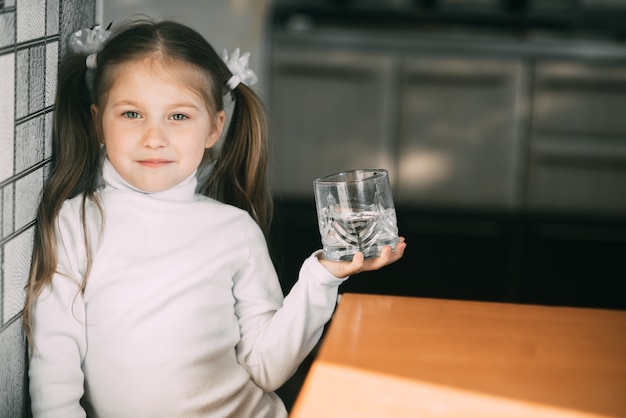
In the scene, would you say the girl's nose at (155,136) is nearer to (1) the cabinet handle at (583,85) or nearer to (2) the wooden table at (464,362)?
(2) the wooden table at (464,362)

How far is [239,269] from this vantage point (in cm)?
136

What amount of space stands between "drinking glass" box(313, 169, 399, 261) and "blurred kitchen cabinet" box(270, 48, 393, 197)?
8.03 ft

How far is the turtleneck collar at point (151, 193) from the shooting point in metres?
1.34

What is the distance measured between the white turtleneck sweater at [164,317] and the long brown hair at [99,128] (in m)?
0.03

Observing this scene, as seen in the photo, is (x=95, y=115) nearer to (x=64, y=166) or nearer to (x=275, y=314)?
(x=64, y=166)

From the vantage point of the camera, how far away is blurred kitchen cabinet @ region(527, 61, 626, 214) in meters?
3.55

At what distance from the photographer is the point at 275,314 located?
133 centimetres

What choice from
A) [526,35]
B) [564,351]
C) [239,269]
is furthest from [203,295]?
[526,35]

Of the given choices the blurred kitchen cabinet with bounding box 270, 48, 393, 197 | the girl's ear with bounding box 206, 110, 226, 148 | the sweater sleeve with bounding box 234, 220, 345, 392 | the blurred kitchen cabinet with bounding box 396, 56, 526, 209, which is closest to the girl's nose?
the girl's ear with bounding box 206, 110, 226, 148

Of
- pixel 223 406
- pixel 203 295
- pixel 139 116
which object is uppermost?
pixel 139 116

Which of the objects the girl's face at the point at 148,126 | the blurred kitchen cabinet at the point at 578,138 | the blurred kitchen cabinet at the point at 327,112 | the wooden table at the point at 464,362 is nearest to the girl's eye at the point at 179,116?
the girl's face at the point at 148,126

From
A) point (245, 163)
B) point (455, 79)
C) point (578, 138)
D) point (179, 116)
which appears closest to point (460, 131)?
point (455, 79)

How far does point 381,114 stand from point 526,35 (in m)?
0.72

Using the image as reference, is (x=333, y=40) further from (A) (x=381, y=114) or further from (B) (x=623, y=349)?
(B) (x=623, y=349)
